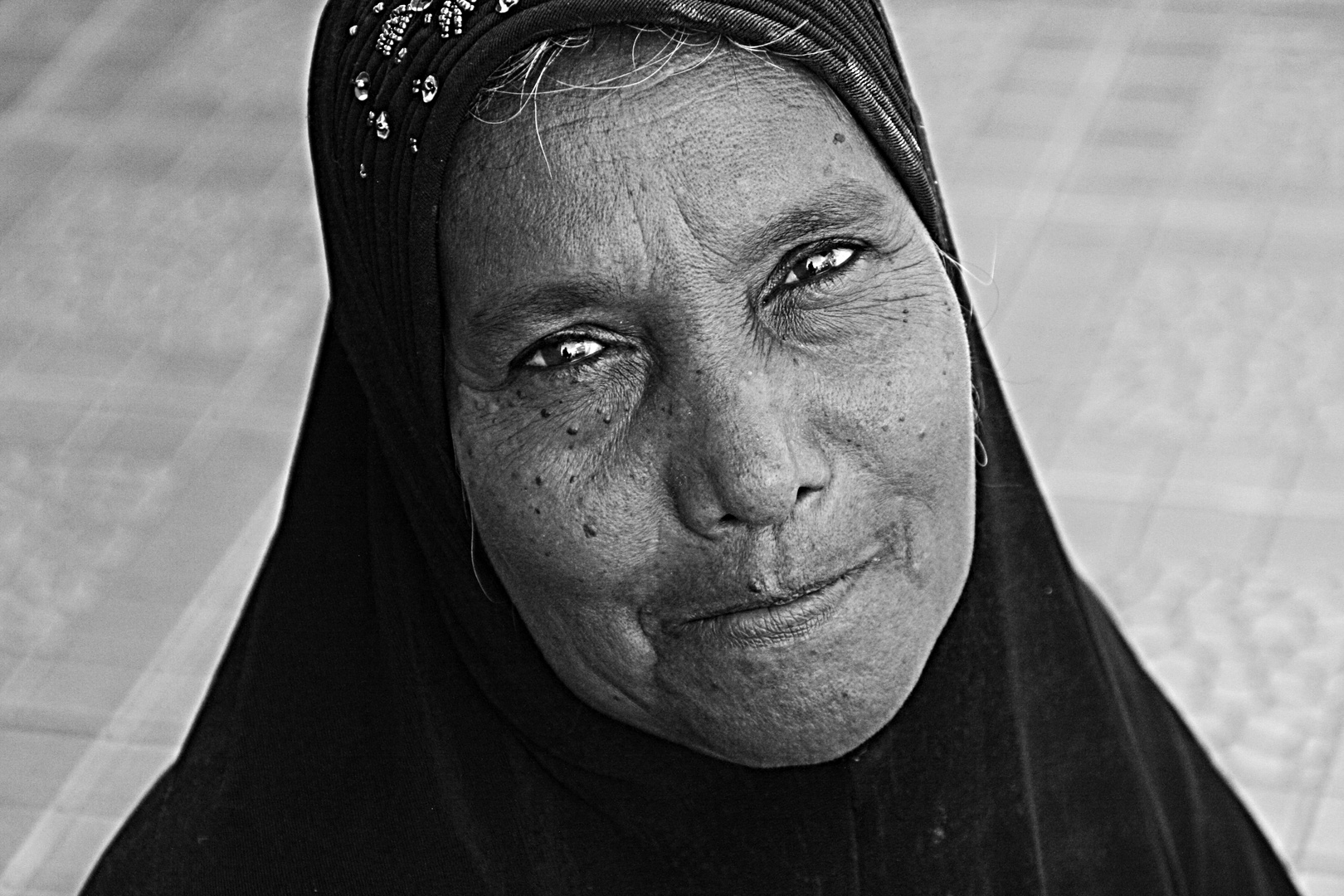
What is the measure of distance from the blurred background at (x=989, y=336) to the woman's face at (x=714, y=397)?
266cm

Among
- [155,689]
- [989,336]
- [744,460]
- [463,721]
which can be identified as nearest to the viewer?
[744,460]

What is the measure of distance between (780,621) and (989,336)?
420cm

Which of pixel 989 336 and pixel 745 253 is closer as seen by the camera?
pixel 745 253

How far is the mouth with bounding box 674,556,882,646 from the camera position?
142cm

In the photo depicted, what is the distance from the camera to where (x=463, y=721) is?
5.95ft

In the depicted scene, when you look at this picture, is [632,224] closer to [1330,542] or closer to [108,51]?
[1330,542]

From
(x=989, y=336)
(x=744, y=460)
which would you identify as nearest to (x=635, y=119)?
(x=744, y=460)

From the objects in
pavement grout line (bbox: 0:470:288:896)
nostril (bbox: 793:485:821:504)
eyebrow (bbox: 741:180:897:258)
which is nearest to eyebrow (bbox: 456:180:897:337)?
eyebrow (bbox: 741:180:897:258)

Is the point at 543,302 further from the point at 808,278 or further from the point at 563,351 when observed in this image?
the point at 808,278

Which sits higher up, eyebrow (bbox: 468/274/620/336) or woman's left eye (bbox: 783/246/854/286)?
eyebrow (bbox: 468/274/620/336)

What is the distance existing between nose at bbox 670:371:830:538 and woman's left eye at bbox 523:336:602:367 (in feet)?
0.31

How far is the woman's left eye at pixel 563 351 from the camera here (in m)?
1.43

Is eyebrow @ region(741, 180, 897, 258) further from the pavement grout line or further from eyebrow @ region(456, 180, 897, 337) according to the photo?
the pavement grout line

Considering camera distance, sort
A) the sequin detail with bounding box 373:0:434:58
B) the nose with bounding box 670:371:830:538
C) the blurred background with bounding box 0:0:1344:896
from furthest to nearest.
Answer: the blurred background with bounding box 0:0:1344:896 < the sequin detail with bounding box 373:0:434:58 < the nose with bounding box 670:371:830:538
